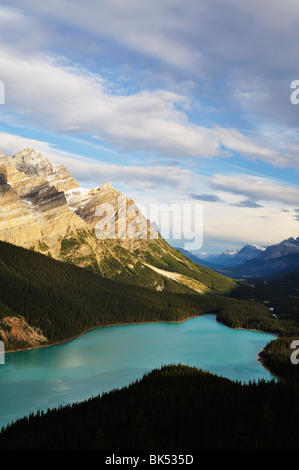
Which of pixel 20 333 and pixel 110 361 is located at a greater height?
pixel 20 333

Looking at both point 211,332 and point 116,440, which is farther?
point 211,332

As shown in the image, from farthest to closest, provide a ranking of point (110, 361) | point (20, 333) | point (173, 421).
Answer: point (20, 333) → point (110, 361) → point (173, 421)

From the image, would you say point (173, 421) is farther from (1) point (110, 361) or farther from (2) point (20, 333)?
(2) point (20, 333)

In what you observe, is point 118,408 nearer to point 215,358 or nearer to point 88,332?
point 215,358

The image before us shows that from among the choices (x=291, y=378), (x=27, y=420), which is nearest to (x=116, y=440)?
(x=27, y=420)

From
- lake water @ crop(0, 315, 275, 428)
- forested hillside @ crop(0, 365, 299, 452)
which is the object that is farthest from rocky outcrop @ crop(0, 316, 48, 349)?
forested hillside @ crop(0, 365, 299, 452)

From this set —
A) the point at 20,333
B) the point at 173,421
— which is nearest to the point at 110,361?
the point at 20,333

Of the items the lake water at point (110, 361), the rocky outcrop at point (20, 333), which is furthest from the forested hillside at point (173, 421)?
the rocky outcrop at point (20, 333)

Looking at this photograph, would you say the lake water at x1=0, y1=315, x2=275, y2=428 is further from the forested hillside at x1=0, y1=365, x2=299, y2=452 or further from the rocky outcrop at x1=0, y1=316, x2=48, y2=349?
the forested hillside at x1=0, y1=365, x2=299, y2=452

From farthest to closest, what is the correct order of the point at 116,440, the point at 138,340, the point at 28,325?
the point at 138,340
the point at 28,325
the point at 116,440
